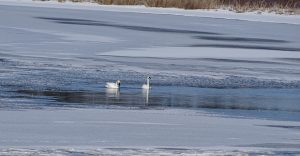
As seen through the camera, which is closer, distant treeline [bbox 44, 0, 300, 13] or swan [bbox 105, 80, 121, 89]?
swan [bbox 105, 80, 121, 89]

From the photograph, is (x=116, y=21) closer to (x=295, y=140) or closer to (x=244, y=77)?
(x=244, y=77)

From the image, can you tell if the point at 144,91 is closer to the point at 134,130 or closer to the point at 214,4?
the point at 134,130

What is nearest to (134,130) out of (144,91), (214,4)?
(144,91)

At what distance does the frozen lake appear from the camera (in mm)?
9094

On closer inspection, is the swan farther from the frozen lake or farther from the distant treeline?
the distant treeline

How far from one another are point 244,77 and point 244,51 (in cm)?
488

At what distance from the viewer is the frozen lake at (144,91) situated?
9.09 m

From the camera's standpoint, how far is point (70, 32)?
2277 centimetres

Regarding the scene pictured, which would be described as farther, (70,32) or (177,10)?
(177,10)

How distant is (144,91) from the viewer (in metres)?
13.0

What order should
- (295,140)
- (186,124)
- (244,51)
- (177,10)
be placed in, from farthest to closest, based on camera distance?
(177,10), (244,51), (186,124), (295,140)

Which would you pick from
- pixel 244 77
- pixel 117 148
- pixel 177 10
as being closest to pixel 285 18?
pixel 177 10

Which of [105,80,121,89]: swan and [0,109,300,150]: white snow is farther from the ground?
[0,109,300,150]: white snow

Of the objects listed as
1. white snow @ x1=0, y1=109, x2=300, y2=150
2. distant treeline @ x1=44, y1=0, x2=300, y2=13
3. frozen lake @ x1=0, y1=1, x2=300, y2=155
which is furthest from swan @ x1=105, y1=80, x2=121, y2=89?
distant treeline @ x1=44, y1=0, x2=300, y2=13
